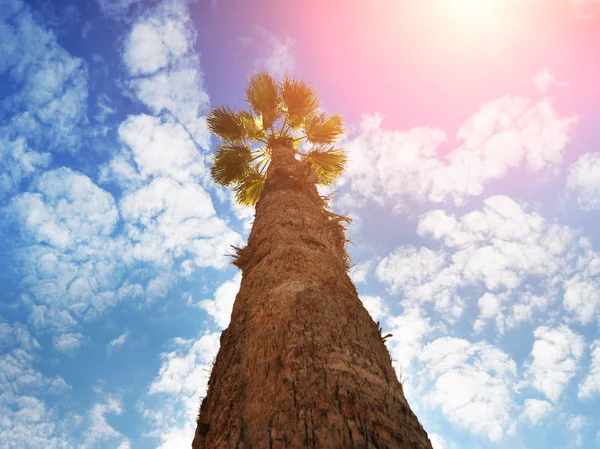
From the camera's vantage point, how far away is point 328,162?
359 inches

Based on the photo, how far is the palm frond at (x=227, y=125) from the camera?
893 centimetres

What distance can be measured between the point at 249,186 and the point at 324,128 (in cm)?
249

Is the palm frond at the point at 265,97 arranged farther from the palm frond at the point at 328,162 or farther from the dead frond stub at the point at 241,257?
the dead frond stub at the point at 241,257

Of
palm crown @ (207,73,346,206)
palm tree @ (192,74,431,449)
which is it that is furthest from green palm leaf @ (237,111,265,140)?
palm tree @ (192,74,431,449)

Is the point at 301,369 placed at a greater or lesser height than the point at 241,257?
lesser

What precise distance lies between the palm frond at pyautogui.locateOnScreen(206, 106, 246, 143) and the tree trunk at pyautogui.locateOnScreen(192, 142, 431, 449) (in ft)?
21.4

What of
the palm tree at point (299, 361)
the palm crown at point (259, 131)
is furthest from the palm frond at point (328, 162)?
the palm tree at point (299, 361)

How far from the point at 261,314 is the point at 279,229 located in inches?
45.5

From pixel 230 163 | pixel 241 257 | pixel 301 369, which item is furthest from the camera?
pixel 230 163

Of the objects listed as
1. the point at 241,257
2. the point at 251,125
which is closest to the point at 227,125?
the point at 251,125

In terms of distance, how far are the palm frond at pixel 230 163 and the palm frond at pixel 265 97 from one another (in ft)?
2.80

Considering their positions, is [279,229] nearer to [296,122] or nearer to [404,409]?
[404,409]

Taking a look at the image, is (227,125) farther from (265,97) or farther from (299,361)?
(299,361)

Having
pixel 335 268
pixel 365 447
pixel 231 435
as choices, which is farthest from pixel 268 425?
pixel 335 268
